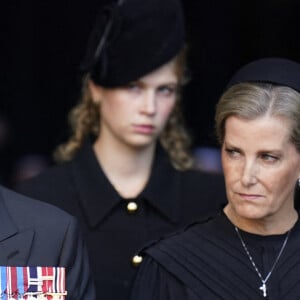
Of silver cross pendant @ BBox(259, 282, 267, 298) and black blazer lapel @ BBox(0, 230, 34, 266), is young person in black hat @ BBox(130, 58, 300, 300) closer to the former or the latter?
silver cross pendant @ BBox(259, 282, 267, 298)

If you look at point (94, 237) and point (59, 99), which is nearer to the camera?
point (94, 237)

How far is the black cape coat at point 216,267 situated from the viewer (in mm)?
4234

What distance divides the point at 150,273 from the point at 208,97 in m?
3.94

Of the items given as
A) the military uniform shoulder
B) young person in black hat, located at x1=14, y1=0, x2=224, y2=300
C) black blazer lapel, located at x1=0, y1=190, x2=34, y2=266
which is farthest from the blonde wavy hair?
black blazer lapel, located at x1=0, y1=190, x2=34, y2=266

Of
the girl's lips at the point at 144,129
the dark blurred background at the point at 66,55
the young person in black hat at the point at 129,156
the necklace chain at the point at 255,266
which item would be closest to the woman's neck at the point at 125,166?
the young person in black hat at the point at 129,156

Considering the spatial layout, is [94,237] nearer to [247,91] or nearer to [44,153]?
[247,91]

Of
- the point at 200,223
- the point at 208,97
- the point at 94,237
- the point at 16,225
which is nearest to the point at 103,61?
the point at 94,237

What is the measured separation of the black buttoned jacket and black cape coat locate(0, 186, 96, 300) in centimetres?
98

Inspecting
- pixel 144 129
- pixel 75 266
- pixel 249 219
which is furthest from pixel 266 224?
pixel 144 129

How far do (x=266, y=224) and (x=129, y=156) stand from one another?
1.17 meters

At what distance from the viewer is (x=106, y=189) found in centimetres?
532

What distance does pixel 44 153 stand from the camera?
8.42 metres

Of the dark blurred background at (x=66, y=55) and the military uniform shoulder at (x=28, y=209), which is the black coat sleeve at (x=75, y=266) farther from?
the dark blurred background at (x=66, y=55)

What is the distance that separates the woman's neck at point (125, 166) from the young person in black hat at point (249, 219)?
0.96 meters
